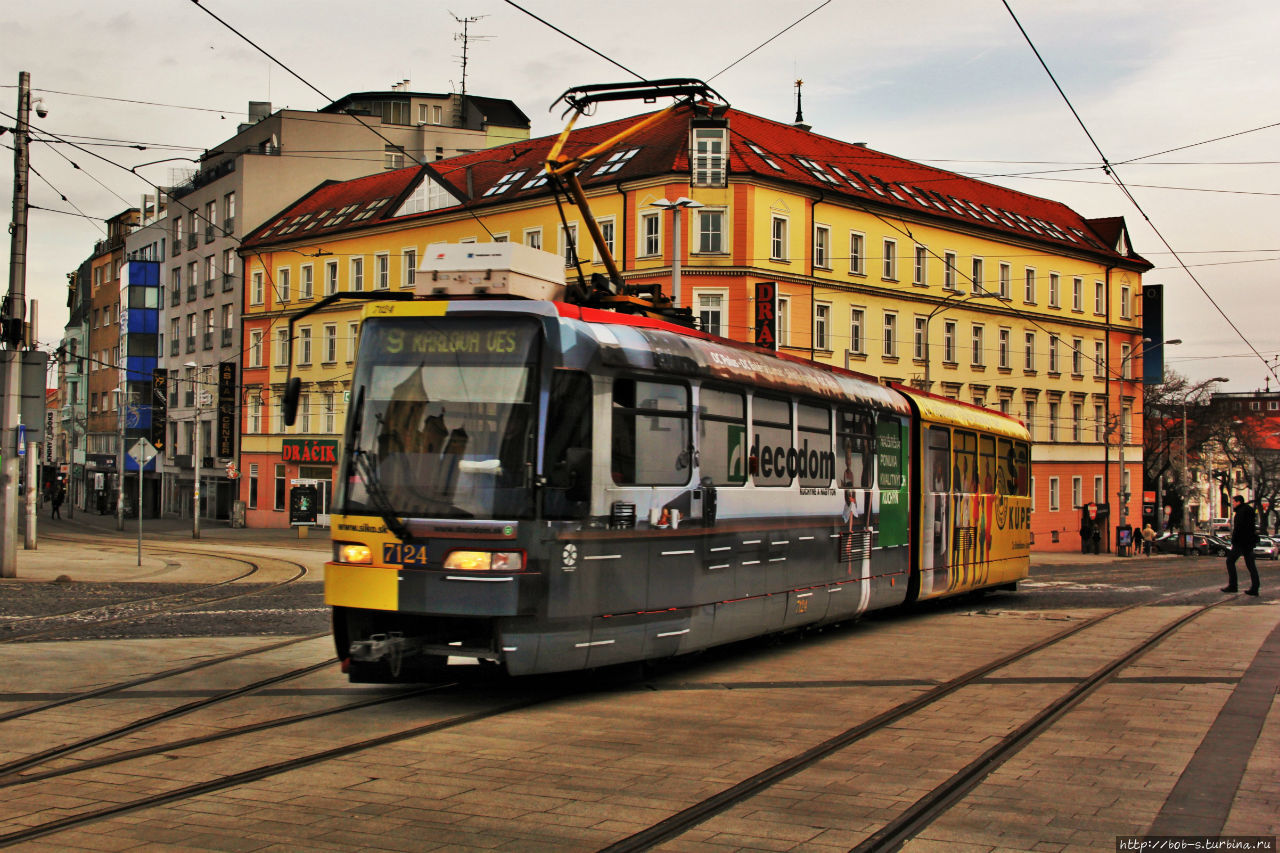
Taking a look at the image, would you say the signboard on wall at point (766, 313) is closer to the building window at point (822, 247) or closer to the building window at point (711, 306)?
the building window at point (711, 306)

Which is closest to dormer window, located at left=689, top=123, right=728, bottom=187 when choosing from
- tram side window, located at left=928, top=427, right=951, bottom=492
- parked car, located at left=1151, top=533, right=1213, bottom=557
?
tram side window, located at left=928, top=427, right=951, bottom=492

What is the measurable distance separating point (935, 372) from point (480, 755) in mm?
48734

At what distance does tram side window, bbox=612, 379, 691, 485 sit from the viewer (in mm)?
10234

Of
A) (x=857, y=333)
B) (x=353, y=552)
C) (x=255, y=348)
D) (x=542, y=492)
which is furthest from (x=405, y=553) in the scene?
(x=255, y=348)

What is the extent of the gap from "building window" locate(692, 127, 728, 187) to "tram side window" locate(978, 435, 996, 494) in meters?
6.49

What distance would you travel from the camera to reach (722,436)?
11.7 meters

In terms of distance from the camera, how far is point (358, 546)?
9.59m

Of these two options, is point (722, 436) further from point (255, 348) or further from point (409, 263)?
point (255, 348)

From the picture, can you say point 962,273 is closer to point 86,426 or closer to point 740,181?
point 740,181

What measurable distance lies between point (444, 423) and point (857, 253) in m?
43.4

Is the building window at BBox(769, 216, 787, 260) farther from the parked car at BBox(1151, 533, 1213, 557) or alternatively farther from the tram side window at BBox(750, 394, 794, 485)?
the tram side window at BBox(750, 394, 794, 485)

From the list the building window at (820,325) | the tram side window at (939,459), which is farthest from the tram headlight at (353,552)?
the building window at (820,325)

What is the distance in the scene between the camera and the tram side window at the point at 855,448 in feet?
48.5

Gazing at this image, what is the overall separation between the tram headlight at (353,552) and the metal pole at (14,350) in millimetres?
14562
